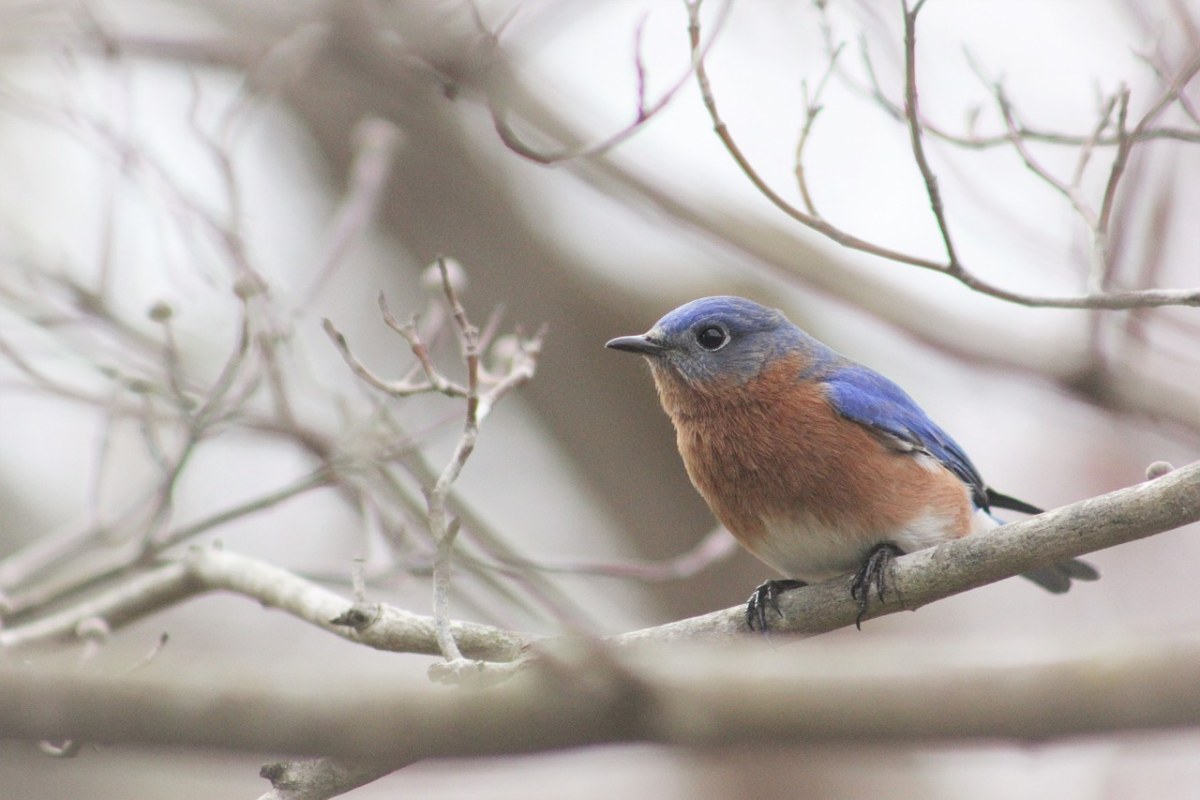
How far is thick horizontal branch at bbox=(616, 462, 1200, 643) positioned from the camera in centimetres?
348

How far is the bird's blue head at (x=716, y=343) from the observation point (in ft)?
18.9

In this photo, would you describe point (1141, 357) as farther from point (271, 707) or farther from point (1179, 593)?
point (271, 707)

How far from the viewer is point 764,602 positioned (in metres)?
4.77

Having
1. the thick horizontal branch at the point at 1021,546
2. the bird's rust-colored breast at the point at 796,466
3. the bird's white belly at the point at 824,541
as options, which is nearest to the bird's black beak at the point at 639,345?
the bird's rust-colored breast at the point at 796,466

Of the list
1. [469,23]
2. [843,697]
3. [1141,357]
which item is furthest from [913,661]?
[469,23]

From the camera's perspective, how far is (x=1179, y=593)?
10.2 m

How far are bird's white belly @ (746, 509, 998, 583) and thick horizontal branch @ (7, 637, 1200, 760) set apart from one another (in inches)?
104

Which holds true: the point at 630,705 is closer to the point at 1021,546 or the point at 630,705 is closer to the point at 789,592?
the point at 1021,546

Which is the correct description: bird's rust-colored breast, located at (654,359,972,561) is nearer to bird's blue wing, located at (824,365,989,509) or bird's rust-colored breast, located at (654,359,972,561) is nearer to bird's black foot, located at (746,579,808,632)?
bird's blue wing, located at (824,365,989,509)

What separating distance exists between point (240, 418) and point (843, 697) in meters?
3.82

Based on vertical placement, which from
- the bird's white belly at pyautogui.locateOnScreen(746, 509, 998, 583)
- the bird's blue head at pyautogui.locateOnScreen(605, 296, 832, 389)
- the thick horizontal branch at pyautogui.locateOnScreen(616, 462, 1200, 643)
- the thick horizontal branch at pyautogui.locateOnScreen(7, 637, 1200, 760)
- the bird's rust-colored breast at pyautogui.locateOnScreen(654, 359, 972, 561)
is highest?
the bird's blue head at pyautogui.locateOnScreen(605, 296, 832, 389)

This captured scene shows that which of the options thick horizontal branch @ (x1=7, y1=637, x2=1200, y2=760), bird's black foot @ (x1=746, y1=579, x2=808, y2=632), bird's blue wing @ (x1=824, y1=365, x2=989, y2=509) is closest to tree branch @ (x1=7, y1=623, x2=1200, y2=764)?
thick horizontal branch @ (x1=7, y1=637, x2=1200, y2=760)

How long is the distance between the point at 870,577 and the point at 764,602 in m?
0.44

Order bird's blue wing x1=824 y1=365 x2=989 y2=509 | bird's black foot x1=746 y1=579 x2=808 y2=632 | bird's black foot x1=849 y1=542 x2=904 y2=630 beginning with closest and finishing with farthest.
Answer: bird's black foot x1=849 y1=542 x2=904 y2=630 → bird's black foot x1=746 y1=579 x2=808 y2=632 → bird's blue wing x1=824 y1=365 x2=989 y2=509
